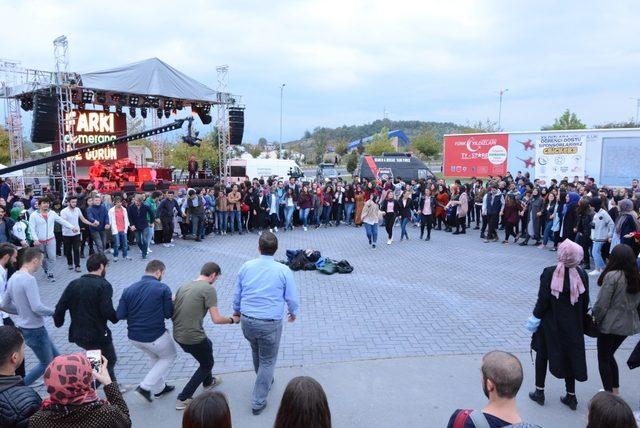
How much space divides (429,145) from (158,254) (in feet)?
156

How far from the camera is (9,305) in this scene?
4.84m

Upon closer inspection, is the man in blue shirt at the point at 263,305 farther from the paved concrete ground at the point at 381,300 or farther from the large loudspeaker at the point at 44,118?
the large loudspeaker at the point at 44,118

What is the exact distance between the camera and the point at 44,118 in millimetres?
17562

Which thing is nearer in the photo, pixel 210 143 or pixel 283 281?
pixel 283 281

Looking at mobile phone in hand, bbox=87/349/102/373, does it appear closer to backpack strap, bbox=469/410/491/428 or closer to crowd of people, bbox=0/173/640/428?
crowd of people, bbox=0/173/640/428

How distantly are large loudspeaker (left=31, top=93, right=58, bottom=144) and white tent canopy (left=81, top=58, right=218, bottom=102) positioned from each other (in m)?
1.43

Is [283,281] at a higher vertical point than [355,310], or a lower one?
higher

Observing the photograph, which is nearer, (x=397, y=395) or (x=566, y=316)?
(x=566, y=316)

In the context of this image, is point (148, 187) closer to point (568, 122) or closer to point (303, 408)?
point (303, 408)

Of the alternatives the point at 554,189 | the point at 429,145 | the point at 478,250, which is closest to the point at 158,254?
the point at 478,250

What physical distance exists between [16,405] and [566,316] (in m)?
4.46

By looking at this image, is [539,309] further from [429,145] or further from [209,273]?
[429,145]

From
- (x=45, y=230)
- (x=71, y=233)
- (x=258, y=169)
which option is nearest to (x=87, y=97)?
(x=71, y=233)

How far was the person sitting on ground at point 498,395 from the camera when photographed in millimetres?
2561
